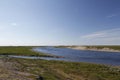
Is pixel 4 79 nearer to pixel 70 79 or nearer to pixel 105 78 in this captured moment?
pixel 70 79

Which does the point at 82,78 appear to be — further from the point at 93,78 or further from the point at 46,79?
the point at 46,79

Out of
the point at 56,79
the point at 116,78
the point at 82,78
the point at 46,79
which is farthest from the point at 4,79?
the point at 116,78

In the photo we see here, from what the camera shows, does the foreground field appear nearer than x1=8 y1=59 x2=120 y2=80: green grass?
Yes

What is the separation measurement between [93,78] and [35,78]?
33.8ft

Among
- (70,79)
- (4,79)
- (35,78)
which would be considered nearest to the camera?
(4,79)

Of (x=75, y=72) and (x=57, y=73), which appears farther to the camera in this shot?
(x=75, y=72)

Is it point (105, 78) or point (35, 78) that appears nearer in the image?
point (35, 78)

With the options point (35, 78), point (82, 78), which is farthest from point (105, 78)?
point (35, 78)

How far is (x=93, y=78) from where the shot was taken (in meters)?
29.2

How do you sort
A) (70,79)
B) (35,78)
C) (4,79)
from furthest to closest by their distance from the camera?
(70,79), (35,78), (4,79)

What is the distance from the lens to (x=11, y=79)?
24562 millimetres

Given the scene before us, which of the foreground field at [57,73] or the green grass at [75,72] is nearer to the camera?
the foreground field at [57,73]

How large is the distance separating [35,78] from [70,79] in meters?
6.01

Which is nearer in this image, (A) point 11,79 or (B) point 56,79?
(A) point 11,79
